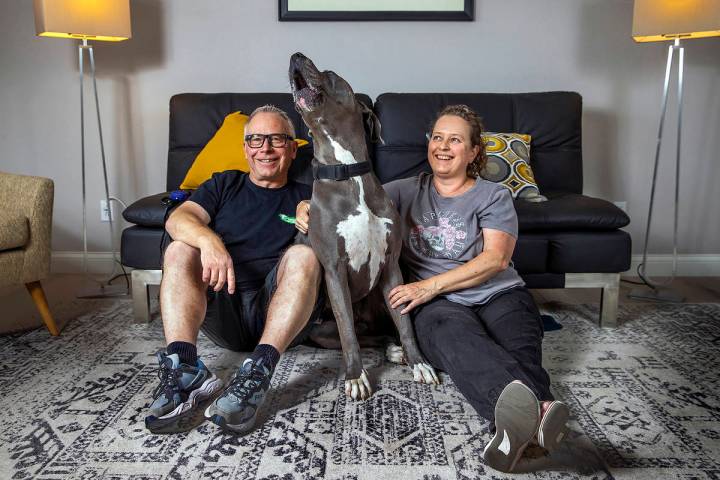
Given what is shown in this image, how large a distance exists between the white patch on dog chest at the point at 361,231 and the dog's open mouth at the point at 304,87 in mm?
121

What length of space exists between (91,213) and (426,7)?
6.86 feet

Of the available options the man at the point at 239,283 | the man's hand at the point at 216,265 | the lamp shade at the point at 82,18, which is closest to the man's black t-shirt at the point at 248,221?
the man at the point at 239,283

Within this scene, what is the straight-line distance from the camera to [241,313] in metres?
1.93

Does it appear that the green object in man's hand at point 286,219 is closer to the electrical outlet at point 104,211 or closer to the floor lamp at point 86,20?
the floor lamp at point 86,20

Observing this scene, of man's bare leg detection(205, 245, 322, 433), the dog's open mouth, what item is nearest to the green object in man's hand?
man's bare leg detection(205, 245, 322, 433)

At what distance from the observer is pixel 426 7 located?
317 cm

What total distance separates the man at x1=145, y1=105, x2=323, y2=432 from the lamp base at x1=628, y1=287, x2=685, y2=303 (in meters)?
1.72

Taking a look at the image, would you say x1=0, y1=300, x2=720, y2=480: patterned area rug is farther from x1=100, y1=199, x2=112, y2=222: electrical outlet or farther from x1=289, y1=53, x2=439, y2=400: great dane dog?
x1=100, y1=199, x2=112, y2=222: electrical outlet

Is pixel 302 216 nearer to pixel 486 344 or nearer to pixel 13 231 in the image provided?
pixel 486 344

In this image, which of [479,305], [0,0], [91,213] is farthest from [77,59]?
[479,305]

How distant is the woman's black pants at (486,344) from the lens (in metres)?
1.49

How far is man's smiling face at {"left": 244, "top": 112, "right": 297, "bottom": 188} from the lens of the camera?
1911 mm

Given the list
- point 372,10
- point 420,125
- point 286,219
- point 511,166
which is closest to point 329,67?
point 372,10

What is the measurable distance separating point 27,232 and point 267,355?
3.93 ft
